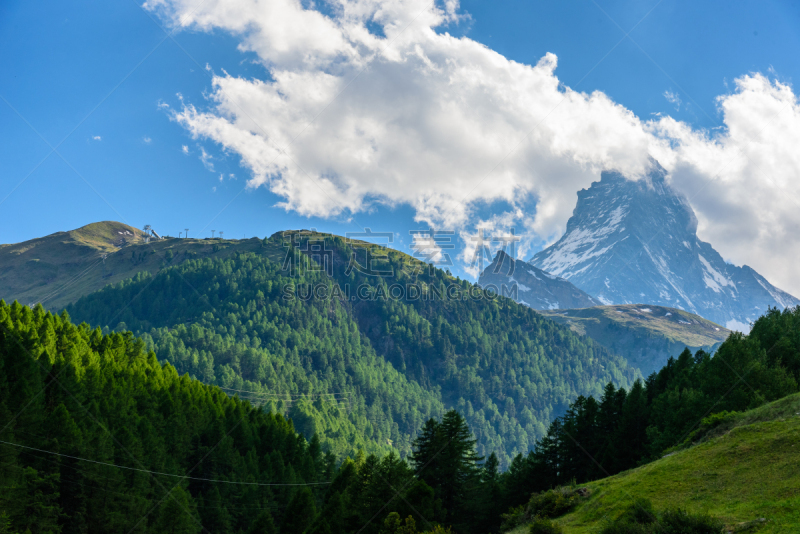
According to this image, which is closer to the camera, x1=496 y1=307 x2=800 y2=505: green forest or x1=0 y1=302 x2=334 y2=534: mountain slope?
x1=0 y1=302 x2=334 y2=534: mountain slope

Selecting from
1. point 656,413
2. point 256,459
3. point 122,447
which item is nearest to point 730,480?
point 656,413

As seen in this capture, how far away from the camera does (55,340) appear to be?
92.2m

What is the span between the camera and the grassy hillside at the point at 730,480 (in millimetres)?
32219

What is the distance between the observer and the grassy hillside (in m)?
32.2

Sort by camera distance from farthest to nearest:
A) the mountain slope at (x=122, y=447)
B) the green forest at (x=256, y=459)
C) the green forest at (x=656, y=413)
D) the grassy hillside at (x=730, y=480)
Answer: the green forest at (x=656, y=413)
the mountain slope at (x=122, y=447)
the green forest at (x=256, y=459)
the grassy hillside at (x=730, y=480)

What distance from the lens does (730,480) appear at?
37406mm

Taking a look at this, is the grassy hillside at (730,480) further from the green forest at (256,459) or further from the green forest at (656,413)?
the green forest at (656,413)

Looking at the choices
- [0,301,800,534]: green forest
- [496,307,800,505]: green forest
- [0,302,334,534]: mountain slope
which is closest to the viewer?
[0,301,800,534]: green forest

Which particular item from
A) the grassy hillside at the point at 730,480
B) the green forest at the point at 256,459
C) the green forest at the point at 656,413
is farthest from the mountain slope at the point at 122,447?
the grassy hillside at the point at 730,480

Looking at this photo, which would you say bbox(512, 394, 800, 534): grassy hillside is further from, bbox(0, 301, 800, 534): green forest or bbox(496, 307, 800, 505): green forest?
bbox(496, 307, 800, 505): green forest

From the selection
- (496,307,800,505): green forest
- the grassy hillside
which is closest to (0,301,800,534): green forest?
(496,307,800,505): green forest

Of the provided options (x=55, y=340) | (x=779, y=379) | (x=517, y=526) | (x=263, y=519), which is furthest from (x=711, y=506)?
(x=55, y=340)

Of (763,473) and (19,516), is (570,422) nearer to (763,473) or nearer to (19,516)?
(763,473)

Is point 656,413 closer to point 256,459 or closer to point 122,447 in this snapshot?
point 256,459
